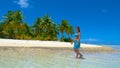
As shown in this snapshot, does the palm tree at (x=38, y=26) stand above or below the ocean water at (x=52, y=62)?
above

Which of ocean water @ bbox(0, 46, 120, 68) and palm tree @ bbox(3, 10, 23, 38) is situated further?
palm tree @ bbox(3, 10, 23, 38)

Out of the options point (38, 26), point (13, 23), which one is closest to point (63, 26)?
point (38, 26)

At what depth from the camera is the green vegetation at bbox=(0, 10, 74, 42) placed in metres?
57.1

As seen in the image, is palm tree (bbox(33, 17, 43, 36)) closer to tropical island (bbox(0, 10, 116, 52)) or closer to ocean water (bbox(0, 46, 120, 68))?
tropical island (bbox(0, 10, 116, 52))

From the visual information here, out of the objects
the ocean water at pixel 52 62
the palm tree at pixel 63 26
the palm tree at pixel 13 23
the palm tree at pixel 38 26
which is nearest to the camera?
the ocean water at pixel 52 62

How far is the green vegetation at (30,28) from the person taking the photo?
57.1 metres

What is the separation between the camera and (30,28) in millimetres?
64500

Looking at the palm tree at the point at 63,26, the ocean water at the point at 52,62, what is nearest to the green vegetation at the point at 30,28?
the palm tree at the point at 63,26

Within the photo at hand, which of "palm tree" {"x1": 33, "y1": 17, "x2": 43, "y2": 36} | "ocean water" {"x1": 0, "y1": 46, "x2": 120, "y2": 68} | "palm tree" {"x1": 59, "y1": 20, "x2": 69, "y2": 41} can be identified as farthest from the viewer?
"palm tree" {"x1": 59, "y1": 20, "x2": 69, "y2": 41}

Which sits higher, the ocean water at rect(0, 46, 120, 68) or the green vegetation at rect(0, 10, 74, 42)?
the green vegetation at rect(0, 10, 74, 42)

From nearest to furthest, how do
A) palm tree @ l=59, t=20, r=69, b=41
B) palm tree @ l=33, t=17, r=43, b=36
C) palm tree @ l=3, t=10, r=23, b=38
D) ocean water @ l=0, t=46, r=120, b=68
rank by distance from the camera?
1. ocean water @ l=0, t=46, r=120, b=68
2. palm tree @ l=3, t=10, r=23, b=38
3. palm tree @ l=33, t=17, r=43, b=36
4. palm tree @ l=59, t=20, r=69, b=41

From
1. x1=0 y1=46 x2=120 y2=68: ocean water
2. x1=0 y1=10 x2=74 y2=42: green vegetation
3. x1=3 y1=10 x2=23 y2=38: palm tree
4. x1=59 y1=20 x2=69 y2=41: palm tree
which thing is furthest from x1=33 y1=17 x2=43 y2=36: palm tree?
x1=0 y1=46 x2=120 y2=68: ocean water

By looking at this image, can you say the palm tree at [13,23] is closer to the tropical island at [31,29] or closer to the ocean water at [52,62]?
the tropical island at [31,29]

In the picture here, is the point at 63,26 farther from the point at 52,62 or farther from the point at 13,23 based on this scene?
the point at 52,62
